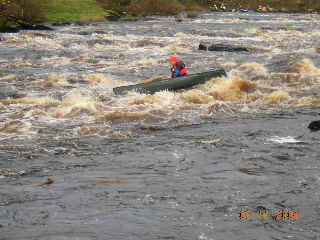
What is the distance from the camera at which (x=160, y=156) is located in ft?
27.4

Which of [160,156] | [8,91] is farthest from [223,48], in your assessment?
[160,156]

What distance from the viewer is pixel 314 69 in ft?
57.8

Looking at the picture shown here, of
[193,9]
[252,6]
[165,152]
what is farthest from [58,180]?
[252,6]

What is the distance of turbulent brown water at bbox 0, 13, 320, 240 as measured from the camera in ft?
18.5

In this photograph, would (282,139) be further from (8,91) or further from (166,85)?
(8,91)

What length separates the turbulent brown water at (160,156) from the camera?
5.63 meters

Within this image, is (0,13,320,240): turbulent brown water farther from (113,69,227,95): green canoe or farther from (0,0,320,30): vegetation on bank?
(0,0,320,30): vegetation on bank

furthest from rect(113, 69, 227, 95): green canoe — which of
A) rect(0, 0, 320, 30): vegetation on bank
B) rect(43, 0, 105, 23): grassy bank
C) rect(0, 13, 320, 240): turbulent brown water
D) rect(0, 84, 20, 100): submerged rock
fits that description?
rect(43, 0, 105, 23): grassy bank

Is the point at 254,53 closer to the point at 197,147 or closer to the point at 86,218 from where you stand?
the point at 197,147

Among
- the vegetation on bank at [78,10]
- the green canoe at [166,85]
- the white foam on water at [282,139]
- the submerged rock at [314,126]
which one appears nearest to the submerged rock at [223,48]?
the green canoe at [166,85]

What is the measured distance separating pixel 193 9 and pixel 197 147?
218 ft

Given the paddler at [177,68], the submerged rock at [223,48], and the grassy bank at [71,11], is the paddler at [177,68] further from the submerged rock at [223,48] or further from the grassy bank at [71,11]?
the grassy bank at [71,11]

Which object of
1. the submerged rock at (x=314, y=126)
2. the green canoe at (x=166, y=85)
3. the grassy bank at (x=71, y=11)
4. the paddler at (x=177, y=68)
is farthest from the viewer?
the grassy bank at (x=71, y=11)

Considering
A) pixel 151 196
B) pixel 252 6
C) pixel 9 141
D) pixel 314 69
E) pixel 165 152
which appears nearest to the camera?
pixel 151 196
